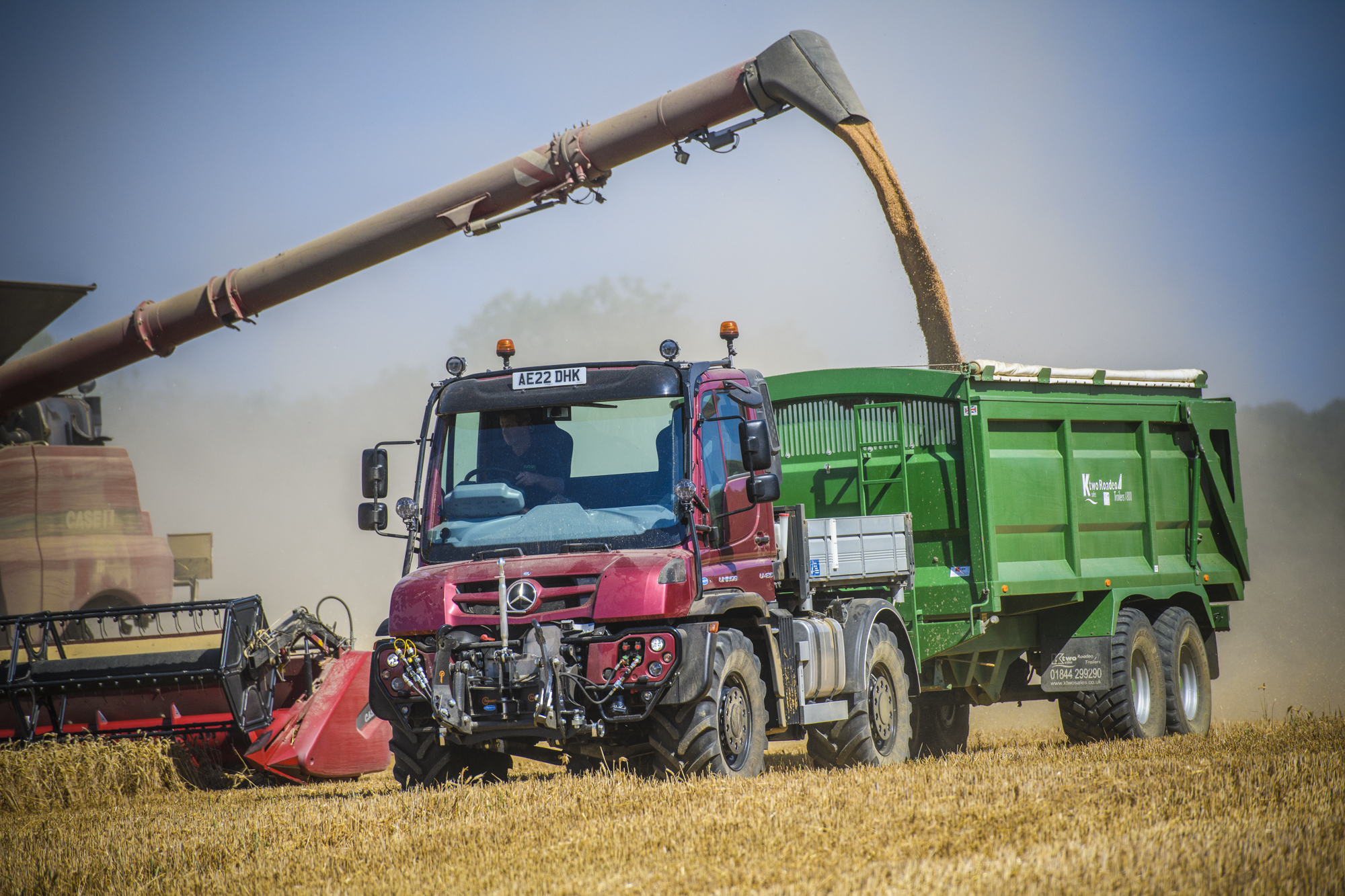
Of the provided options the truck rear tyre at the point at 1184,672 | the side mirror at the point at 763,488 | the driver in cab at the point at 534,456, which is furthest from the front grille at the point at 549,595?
the truck rear tyre at the point at 1184,672

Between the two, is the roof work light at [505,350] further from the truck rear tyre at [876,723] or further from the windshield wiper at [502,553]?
the truck rear tyre at [876,723]

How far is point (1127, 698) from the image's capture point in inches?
447

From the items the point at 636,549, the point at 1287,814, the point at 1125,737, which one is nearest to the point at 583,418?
the point at 636,549

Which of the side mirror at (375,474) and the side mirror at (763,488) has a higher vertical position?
the side mirror at (375,474)

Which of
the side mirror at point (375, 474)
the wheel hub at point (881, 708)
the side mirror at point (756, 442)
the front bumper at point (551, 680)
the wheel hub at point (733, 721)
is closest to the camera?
the front bumper at point (551, 680)

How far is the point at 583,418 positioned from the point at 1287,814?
4464mm

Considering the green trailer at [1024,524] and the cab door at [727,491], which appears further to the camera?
the green trailer at [1024,524]

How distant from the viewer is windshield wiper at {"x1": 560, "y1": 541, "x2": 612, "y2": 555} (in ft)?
26.7

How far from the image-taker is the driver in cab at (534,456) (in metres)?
8.41

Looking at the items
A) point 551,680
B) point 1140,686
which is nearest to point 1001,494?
point 1140,686

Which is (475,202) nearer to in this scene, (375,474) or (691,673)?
(375,474)

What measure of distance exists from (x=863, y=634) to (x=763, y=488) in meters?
1.97

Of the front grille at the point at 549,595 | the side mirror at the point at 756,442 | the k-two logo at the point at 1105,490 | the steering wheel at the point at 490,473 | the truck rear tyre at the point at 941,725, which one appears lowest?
the truck rear tyre at the point at 941,725

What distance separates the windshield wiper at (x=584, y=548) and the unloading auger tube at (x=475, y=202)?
5.56 metres
